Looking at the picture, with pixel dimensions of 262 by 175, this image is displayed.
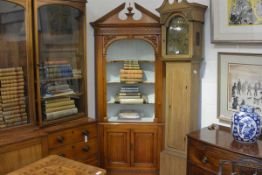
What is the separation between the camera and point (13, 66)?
259 cm

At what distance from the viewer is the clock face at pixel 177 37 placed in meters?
2.71

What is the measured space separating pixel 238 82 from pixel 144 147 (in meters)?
1.26

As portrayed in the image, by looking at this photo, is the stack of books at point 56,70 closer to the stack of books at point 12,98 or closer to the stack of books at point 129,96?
the stack of books at point 12,98

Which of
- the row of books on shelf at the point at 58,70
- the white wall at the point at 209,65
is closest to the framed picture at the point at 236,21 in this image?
the white wall at the point at 209,65

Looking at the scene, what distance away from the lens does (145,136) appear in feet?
10.6

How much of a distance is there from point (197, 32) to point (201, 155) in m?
1.11

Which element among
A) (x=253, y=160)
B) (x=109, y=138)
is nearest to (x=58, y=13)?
(x=109, y=138)

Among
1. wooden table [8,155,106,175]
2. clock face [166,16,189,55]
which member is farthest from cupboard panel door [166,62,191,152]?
wooden table [8,155,106,175]

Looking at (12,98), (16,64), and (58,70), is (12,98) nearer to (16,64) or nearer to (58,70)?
(16,64)

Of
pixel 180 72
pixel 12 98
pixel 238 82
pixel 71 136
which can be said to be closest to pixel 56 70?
pixel 12 98

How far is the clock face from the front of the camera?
2.71 meters

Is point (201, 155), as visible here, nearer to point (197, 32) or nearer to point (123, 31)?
point (197, 32)

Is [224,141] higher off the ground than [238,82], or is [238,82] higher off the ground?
[238,82]

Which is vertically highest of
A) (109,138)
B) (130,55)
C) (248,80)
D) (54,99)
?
(130,55)
